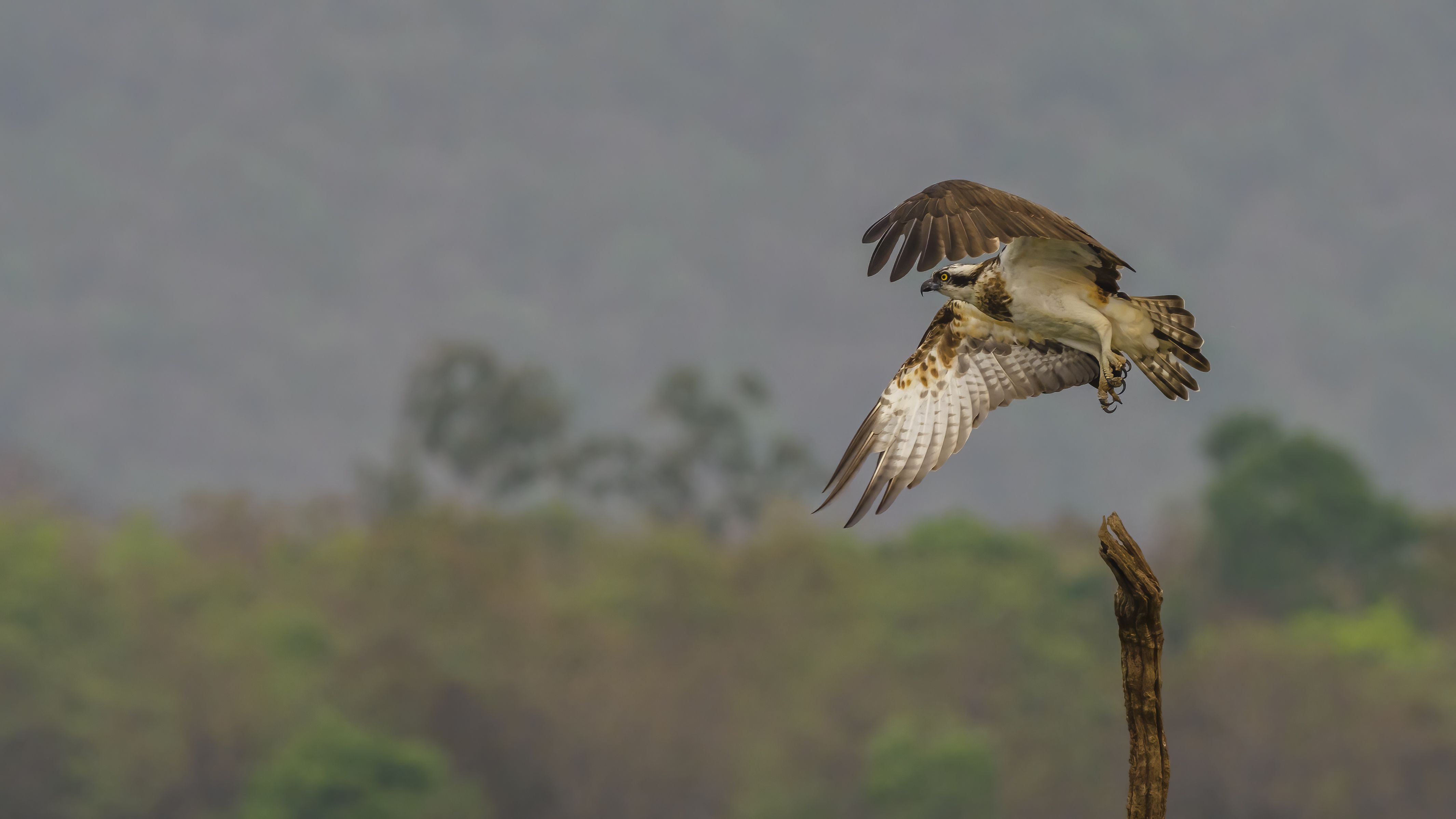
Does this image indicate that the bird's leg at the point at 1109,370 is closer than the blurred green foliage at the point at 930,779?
Yes

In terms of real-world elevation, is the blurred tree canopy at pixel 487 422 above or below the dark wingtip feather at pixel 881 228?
above

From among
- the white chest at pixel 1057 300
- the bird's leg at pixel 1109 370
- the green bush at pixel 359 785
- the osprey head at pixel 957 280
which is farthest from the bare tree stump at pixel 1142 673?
the green bush at pixel 359 785

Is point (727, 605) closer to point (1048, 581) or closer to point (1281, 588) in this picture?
point (1048, 581)

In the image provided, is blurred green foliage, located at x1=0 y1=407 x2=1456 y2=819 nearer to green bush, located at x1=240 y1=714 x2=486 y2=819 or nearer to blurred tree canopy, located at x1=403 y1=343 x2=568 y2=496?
green bush, located at x1=240 y1=714 x2=486 y2=819

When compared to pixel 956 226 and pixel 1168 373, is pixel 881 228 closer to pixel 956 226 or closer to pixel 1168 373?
pixel 956 226

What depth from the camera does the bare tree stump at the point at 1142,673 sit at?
40.2ft

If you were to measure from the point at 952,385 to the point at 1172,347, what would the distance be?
191 centimetres

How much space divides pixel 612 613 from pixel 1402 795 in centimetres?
4837

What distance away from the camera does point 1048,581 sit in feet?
396

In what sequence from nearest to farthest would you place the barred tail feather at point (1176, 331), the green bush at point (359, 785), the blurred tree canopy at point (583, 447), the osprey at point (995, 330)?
the osprey at point (995, 330), the barred tail feather at point (1176, 331), the green bush at point (359, 785), the blurred tree canopy at point (583, 447)

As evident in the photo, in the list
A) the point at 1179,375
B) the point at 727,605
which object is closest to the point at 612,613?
the point at 727,605

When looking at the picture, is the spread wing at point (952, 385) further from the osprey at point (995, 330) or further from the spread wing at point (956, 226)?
the spread wing at point (956, 226)

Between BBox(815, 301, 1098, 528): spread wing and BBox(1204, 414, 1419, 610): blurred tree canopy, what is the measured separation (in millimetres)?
124895

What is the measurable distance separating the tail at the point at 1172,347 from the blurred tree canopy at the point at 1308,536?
125m
